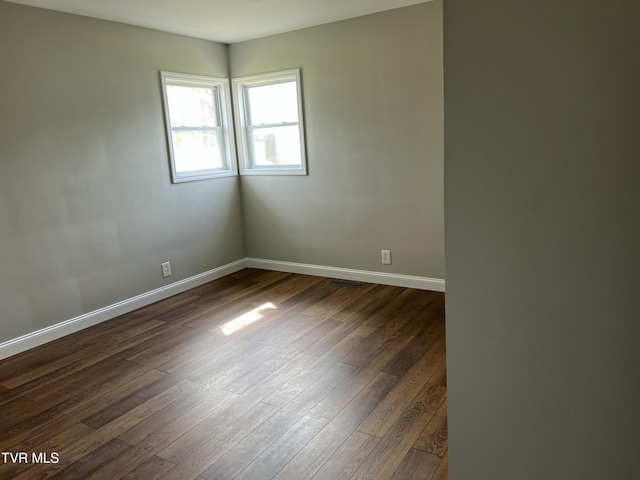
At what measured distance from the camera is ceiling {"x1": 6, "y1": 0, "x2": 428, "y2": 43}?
3.33 meters

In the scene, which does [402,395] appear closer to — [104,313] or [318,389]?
[318,389]

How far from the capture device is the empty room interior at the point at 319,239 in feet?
3.27

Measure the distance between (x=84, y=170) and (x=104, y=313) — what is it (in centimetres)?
123

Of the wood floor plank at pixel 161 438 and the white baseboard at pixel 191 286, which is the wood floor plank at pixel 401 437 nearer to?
the wood floor plank at pixel 161 438

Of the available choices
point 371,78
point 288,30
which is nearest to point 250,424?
point 371,78

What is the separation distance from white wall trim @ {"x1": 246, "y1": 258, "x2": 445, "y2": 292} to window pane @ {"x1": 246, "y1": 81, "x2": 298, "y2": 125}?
1572 millimetres

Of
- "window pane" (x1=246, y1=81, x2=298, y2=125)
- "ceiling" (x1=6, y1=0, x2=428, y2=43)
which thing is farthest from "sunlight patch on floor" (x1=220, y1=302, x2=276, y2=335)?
"ceiling" (x1=6, y1=0, x2=428, y2=43)

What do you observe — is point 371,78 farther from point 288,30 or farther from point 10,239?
point 10,239

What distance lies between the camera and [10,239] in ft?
10.7

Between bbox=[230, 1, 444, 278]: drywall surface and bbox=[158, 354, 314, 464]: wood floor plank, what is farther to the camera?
bbox=[230, 1, 444, 278]: drywall surface

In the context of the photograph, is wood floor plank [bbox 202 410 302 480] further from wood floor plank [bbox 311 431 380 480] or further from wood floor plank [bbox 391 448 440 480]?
wood floor plank [bbox 391 448 440 480]

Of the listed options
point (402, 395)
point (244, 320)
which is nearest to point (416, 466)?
point (402, 395)

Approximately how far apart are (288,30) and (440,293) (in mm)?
2913

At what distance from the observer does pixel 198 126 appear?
4727 millimetres
